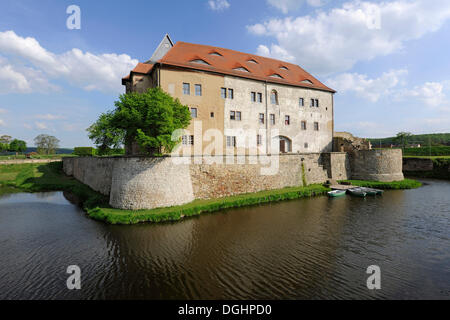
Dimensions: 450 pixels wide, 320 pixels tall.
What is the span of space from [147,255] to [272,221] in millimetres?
9045

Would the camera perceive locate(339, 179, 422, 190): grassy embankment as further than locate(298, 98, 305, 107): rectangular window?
No

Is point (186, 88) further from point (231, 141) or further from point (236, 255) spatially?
point (236, 255)

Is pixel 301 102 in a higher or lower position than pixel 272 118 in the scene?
higher

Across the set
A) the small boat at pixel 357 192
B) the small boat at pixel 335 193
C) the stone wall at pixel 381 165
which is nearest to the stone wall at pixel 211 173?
the stone wall at pixel 381 165

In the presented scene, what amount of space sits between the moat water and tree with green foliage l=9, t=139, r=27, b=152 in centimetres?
7650

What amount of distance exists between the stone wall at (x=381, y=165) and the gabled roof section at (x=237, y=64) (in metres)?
11.9

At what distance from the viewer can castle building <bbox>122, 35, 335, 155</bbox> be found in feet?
74.0

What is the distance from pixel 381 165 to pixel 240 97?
22.0 meters

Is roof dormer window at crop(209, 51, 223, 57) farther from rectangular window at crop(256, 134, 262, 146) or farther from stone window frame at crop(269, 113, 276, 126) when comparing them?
rectangular window at crop(256, 134, 262, 146)

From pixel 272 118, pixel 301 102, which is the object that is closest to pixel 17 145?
pixel 272 118

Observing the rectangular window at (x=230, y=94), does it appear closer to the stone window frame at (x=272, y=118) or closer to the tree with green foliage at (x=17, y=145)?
the stone window frame at (x=272, y=118)

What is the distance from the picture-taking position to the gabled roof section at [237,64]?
2303 cm

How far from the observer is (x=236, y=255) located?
1041cm

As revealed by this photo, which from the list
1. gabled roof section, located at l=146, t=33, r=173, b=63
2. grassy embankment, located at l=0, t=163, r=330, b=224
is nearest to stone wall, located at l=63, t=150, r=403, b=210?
grassy embankment, located at l=0, t=163, r=330, b=224
